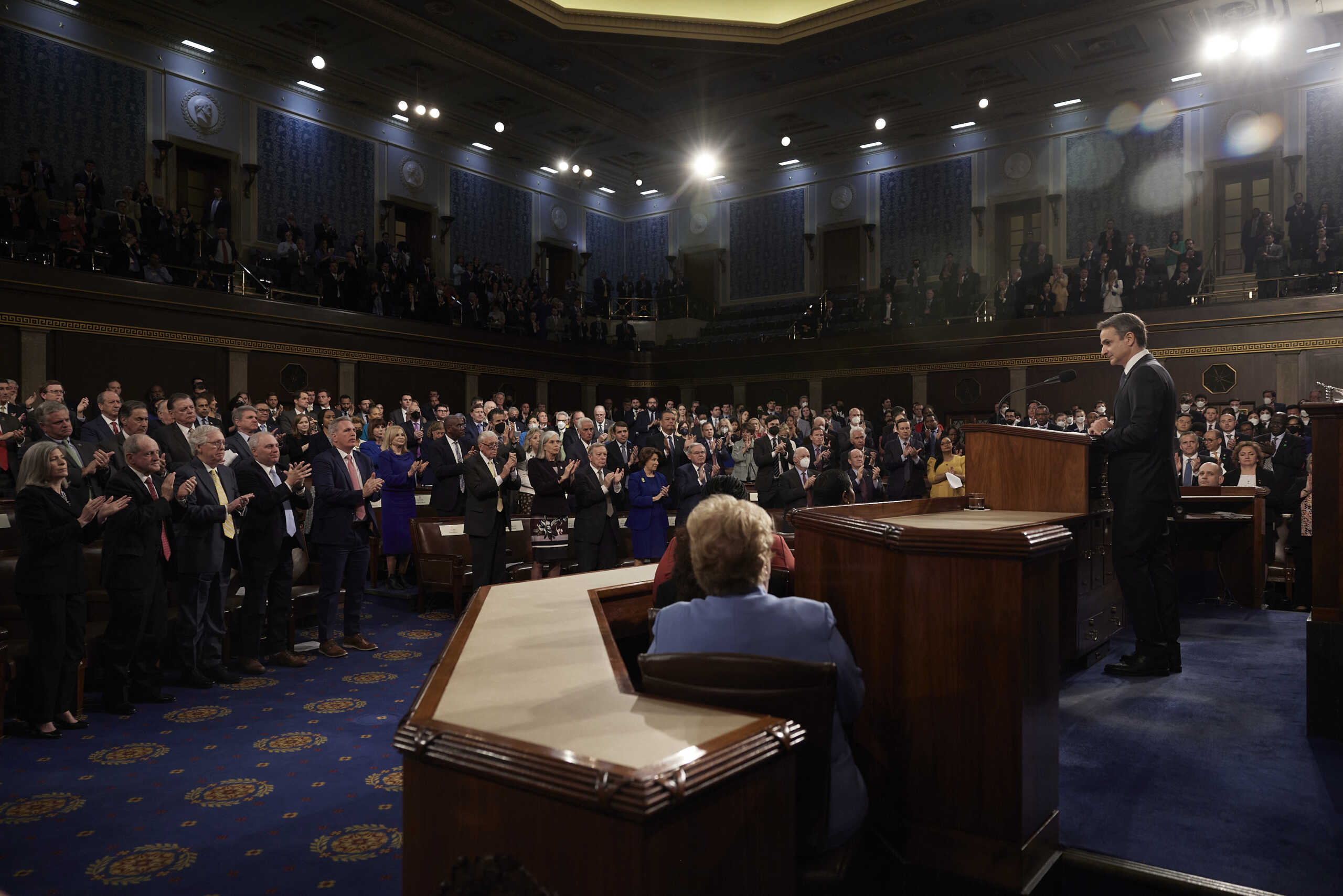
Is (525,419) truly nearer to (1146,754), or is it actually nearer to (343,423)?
(343,423)

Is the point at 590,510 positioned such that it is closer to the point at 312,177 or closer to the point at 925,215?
the point at 312,177

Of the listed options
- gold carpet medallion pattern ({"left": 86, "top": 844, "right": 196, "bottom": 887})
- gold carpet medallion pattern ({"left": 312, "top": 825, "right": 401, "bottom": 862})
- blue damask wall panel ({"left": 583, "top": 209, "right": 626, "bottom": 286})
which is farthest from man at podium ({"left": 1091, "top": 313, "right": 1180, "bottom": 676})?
blue damask wall panel ({"left": 583, "top": 209, "right": 626, "bottom": 286})

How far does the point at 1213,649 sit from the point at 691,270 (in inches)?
646

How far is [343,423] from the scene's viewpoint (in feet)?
16.9

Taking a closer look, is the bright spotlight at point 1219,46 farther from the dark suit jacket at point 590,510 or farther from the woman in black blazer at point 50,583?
the woman in black blazer at point 50,583

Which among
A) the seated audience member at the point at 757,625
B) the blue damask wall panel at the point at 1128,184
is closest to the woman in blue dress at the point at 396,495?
the seated audience member at the point at 757,625

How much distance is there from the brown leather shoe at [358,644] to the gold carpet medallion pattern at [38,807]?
2.25m

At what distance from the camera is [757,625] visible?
1.71 meters

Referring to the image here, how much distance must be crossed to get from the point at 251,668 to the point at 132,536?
3.43ft

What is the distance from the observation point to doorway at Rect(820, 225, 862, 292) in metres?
17.7

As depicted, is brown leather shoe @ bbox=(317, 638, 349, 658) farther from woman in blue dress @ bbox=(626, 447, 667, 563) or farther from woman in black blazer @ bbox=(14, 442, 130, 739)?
woman in blue dress @ bbox=(626, 447, 667, 563)

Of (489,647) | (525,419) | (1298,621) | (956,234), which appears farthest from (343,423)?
(956,234)

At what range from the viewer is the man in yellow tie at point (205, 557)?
446 cm

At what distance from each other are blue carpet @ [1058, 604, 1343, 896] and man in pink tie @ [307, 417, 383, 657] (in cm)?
389
